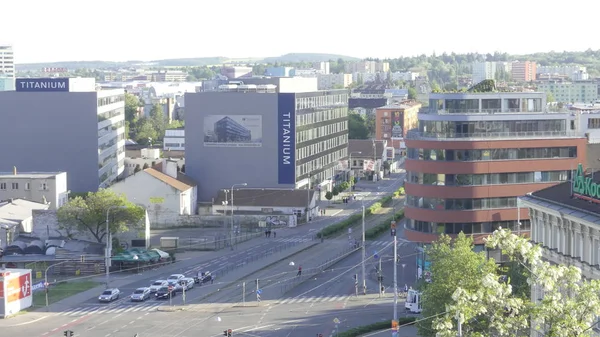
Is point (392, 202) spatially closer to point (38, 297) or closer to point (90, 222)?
point (90, 222)

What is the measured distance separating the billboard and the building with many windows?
182 ft

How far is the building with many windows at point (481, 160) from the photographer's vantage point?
94.8m

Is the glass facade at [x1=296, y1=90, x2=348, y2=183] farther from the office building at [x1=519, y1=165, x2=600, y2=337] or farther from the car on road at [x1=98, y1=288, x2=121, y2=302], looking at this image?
the office building at [x1=519, y1=165, x2=600, y2=337]

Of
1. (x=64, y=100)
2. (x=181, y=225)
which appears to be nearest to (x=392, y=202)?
(x=181, y=225)

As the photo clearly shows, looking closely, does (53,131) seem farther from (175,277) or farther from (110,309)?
(110,309)

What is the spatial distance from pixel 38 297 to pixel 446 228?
32.9 meters

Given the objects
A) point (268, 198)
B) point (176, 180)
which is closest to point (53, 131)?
point (176, 180)

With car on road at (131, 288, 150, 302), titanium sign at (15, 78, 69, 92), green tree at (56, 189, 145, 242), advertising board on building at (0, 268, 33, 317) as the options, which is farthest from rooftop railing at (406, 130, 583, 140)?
titanium sign at (15, 78, 69, 92)

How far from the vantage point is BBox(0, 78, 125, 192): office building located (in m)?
157

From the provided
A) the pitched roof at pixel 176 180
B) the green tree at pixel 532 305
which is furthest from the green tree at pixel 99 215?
Answer: the green tree at pixel 532 305

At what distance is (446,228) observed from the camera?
9500cm

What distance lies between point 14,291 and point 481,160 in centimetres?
3815

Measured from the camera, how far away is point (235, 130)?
15162cm

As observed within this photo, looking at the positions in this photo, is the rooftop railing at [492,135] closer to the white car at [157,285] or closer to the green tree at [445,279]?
the white car at [157,285]
